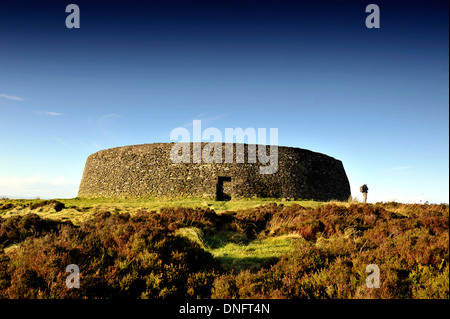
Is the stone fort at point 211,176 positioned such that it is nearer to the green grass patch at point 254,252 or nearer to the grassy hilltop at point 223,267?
the green grass patch at point 254,252

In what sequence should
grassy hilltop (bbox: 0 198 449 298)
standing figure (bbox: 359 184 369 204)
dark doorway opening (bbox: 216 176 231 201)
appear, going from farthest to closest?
dark doorway opening (bbox: 216 176 231 201) < standing figure (bbox: 359 184 369 204) < grassy hilltop (bbox: 0 198 449 298)

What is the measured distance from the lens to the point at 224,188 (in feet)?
92.8

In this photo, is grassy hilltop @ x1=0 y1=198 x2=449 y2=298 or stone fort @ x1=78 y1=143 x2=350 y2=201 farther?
stone fort @ x1=78 y1=143 x2=350 y2=201

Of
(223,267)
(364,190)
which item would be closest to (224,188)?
(364,190)

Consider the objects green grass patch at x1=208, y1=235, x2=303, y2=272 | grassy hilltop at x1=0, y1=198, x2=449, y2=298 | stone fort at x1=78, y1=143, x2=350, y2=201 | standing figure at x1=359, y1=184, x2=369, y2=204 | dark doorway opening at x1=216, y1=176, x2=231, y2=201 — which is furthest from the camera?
dark doorway opening at x1=216, y1=176, x2=231, y2=201

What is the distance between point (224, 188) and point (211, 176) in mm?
1789

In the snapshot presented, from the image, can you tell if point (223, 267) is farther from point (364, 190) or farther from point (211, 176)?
point (211, 176)

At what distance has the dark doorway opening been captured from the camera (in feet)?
91.9

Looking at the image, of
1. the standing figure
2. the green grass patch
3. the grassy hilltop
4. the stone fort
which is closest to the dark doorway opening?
the stone fort

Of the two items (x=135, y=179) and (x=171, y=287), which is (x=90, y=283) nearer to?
(x=171, y=287)

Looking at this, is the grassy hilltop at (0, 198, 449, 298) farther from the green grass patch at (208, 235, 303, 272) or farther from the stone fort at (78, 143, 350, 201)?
the stone fort at (78, 143, 350, 201)

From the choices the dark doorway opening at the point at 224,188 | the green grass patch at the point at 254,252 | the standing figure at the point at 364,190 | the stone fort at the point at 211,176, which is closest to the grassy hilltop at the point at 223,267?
the green grass patch at the point at 254,252

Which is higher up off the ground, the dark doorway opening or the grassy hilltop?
the dark doorway opening

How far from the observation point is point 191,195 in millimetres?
27375
